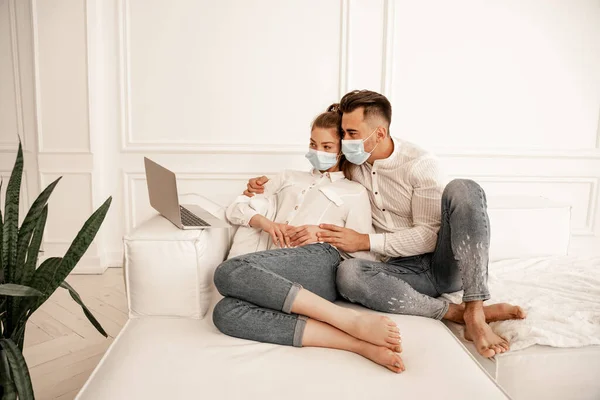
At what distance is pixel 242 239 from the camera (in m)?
1.86

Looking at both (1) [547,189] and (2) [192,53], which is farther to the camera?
(1) [547,189]

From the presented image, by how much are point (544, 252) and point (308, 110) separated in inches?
60.7

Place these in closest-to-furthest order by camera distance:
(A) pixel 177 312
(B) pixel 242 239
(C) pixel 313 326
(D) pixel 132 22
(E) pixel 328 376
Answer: (E) pixel 328 376 → (C) pixel 313 326 → (A) pixel 177 312 → (B) pixel 242 239 → (D) pixel 132 22

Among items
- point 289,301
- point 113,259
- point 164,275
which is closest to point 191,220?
point 164,275

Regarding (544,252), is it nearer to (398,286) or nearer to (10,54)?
(398,286)

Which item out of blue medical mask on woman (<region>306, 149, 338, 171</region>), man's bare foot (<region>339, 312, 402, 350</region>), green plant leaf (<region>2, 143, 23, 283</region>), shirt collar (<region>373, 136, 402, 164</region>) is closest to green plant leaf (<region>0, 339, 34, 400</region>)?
green plant leaf (<region>2, 143, 23, 283</region>)

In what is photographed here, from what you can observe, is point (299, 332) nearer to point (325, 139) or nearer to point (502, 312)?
point (502, 312)

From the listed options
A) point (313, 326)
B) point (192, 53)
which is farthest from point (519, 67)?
point (313, 326)

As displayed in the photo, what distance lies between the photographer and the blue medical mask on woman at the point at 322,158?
1.89 metres

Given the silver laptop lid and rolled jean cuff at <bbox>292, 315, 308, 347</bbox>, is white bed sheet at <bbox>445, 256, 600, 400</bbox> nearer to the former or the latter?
rolled jean cuff at <bbox>292, 315, 308, 347</bbox>

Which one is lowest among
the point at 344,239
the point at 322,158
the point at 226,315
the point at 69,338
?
the point at 69,338

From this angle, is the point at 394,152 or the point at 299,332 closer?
the point at 299,332

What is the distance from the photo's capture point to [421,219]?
1765 millimetres

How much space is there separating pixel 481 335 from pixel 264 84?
6.67 feet
